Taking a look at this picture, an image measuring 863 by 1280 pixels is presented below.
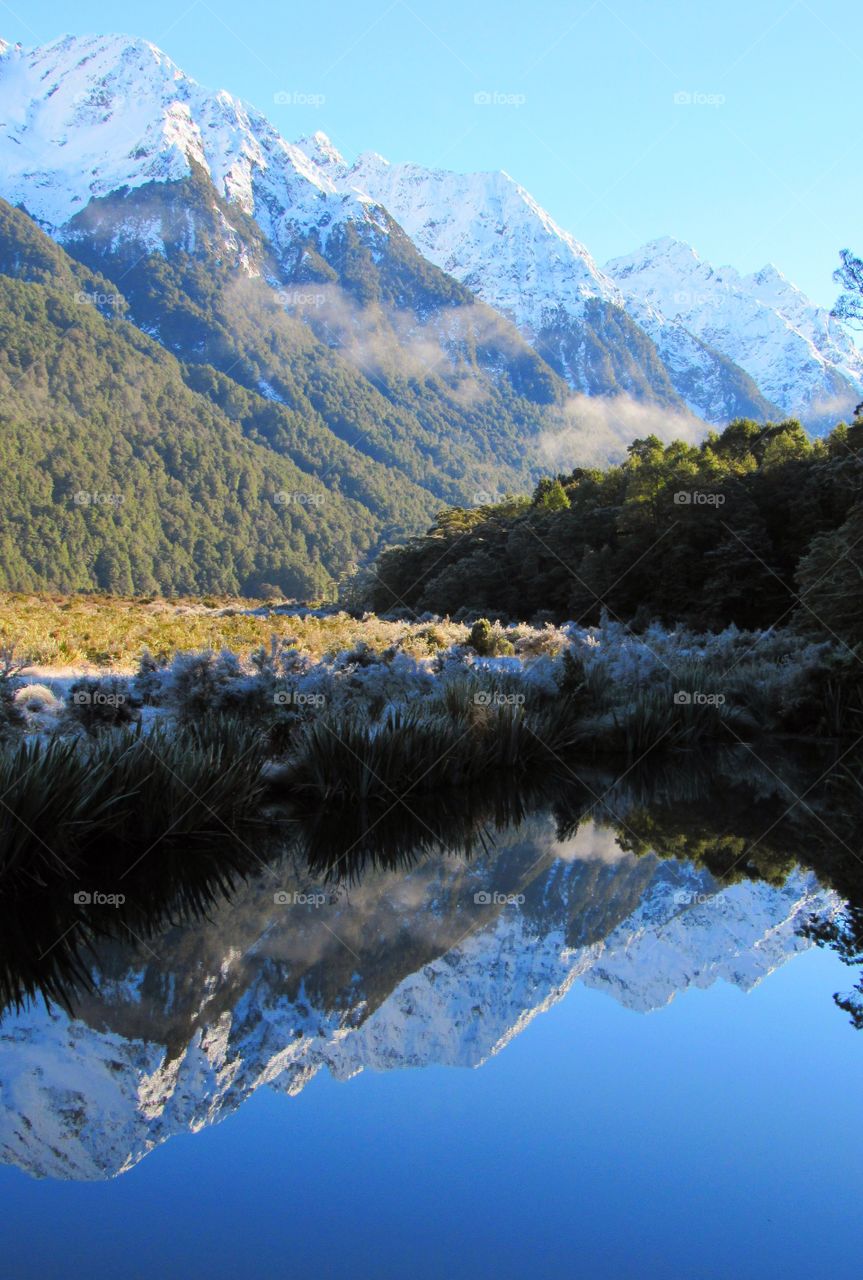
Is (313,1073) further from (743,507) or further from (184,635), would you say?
(743,507)

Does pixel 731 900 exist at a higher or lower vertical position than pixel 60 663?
higher

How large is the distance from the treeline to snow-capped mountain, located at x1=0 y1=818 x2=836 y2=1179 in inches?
434

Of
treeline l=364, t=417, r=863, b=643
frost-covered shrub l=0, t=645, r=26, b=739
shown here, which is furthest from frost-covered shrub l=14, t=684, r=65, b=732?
treeline l=364, t=417, r=863, b=643

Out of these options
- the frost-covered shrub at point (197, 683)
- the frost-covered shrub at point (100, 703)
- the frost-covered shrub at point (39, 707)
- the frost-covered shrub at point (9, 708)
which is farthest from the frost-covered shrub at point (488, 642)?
the frost-covered shrub at point (9, 708)

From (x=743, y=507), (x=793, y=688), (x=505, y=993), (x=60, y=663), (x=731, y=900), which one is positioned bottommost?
(x=60, y=663)

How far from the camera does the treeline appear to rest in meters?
25.2

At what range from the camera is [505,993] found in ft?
14.4

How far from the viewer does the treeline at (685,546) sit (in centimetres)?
2522

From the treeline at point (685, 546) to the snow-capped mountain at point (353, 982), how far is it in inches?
434

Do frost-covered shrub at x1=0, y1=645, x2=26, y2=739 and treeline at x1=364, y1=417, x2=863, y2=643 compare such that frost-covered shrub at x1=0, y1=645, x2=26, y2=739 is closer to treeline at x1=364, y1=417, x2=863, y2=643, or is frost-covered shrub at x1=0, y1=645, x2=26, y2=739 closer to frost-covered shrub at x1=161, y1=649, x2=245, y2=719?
frost-covered shrub at x1=161, y1=649, x2=245, y2=719

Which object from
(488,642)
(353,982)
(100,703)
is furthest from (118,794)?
(488,642)

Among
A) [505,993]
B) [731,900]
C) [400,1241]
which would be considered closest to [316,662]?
[731,900]

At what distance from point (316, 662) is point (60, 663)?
4115 mm

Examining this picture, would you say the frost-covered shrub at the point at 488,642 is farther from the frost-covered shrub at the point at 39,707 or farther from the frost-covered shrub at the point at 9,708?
the frost-covered shrub at the point at 9,708
